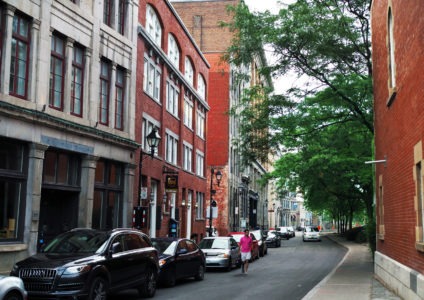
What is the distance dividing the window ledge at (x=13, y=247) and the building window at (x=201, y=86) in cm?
2536

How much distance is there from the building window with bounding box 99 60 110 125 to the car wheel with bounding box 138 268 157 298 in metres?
9.93

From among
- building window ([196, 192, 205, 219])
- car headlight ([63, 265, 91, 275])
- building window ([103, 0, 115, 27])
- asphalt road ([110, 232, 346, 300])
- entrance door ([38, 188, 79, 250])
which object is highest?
building window ([103, 0, 115, 27])

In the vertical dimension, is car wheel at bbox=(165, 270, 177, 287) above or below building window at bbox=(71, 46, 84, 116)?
below

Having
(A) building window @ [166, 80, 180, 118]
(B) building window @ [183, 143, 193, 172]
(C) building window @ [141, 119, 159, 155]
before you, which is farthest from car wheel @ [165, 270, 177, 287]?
(B) building window @ [183, 143, 193, 172]

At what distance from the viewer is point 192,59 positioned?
37594 mm

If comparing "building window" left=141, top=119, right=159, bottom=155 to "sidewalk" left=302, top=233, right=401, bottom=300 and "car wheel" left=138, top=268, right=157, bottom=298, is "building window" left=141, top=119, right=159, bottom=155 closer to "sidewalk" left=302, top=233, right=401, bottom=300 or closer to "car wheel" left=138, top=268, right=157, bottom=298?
"sidewalk" left=302, top=233, right=401, bottom=300

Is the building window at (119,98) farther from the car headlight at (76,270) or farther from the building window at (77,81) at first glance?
the car headlight at (76,270)

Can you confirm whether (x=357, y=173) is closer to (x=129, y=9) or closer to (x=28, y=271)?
(x=129, y=9)

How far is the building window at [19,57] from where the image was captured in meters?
16.6

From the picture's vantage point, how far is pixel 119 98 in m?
23.9

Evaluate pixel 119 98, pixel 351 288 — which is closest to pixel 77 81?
pixel 119 98

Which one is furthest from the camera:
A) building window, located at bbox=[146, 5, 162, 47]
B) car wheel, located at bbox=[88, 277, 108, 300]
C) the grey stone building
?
building window, located at bbox=[146, 5, 162, 47]

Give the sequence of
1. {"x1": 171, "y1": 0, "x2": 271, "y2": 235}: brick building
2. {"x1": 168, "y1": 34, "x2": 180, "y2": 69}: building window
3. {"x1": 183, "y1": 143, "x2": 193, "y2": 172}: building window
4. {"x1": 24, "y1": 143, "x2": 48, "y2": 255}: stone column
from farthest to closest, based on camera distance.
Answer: {"x1": 171, "y1": 0, "x2": 271, "y2": 235}: brick building
{"x1": 183, "y1": 143, "x2": 193, "y2": 172}: building window
{"x1": 168, "y1": 34, "x2": 180, "y2": 69}: building window
{"x1": 24, "y1": 143, "x2": 48, "y2": 255}: stone column

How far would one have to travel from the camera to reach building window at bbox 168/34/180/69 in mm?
32287
